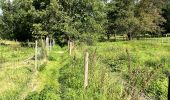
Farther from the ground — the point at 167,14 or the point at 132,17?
the point at 167,14

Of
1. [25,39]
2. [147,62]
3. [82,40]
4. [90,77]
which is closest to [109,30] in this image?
[25,39]

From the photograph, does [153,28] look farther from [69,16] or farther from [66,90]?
[66,90]

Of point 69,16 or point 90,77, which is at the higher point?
point 69,16

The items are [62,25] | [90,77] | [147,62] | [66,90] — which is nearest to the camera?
[66,90]

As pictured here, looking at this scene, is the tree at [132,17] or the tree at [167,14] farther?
the tree at [167,14]

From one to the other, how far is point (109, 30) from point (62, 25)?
1119 inches

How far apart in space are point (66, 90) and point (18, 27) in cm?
5259

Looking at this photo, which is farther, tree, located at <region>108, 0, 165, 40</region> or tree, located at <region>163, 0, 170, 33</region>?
tree, located at <region>163, 0, 170, 33</region>

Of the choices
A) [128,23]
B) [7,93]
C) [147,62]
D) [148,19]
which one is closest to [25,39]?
[128,23]

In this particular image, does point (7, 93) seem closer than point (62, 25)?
Yes

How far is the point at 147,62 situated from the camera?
23828mm

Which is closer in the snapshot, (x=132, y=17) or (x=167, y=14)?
(x=132, y=17)

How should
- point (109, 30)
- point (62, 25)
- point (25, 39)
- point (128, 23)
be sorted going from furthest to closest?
point (109, 30)
point (128, 23)
point (25, 39)
point (62, 25)

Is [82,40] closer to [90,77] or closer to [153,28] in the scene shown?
[153,28]
